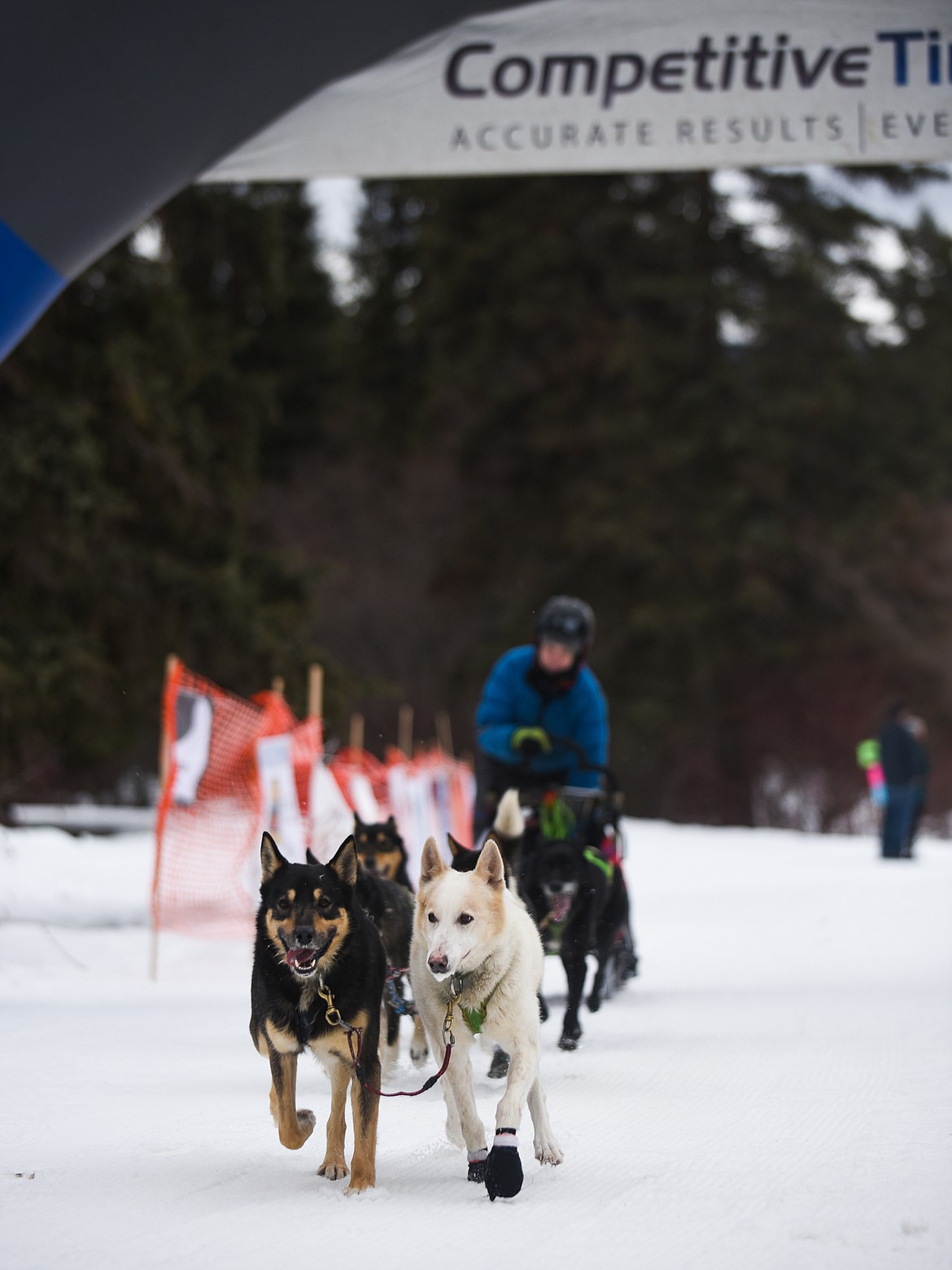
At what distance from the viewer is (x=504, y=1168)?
12.0 feet

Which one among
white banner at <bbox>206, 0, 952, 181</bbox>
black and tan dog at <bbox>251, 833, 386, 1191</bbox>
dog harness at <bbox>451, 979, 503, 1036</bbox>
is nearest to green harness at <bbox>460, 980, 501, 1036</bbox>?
dog harness at <bbox>451, 979, 503, 1036</bbox>

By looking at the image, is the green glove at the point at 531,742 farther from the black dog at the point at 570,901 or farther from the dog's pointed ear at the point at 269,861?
the dog's pointed ear at the point at 269,861

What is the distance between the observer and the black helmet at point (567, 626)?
6594 mm

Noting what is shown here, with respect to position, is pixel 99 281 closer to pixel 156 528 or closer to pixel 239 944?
pixel 156 528

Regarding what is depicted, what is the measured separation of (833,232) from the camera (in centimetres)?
3141

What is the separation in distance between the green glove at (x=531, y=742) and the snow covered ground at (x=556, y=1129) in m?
1.31

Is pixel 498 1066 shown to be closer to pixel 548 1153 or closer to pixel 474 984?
pixel 548 1153

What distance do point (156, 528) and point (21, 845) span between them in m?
7.03

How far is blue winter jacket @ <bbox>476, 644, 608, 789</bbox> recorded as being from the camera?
6766 millimetres

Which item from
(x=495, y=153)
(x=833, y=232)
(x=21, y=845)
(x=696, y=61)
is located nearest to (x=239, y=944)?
(x=21, y=845)

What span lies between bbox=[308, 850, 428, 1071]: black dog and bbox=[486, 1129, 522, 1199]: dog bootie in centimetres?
157

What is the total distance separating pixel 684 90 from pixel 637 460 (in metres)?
25.2

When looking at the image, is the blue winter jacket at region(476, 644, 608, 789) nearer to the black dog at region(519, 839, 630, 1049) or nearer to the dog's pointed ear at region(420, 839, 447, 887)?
the black dog at region(519, 839, 630, 1049)

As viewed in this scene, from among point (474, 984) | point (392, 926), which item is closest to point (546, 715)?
point (392, 926)
